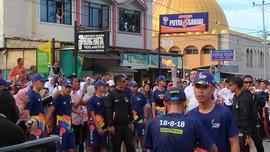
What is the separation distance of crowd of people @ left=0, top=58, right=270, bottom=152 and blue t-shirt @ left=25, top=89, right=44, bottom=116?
19mm

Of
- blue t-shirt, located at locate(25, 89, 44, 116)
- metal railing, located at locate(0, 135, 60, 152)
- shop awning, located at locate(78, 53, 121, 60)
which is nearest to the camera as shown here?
metal railing, located at locate(0, 135, 60, 152)

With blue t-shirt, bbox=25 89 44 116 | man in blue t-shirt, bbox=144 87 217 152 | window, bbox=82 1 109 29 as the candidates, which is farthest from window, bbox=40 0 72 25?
man in blue t-shirt, bbox=144 87 217 152

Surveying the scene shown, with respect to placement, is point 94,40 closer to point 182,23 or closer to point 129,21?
point 129,21

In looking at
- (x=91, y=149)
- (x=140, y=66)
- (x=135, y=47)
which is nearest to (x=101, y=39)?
(x=140, y=66)

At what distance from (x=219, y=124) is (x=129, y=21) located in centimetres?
3271

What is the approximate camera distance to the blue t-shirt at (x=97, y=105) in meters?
11.8

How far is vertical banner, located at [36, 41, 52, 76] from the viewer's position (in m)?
26.1

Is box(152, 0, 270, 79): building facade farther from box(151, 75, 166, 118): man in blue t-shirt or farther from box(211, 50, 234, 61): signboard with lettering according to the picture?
box(151, 75, 166, 118): man in blue t-shirt

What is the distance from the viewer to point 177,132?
18.0ft

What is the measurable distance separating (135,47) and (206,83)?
1293 inches

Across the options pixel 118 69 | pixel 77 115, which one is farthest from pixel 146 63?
pixel 77 115

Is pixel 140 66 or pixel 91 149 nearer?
pixel 91 149

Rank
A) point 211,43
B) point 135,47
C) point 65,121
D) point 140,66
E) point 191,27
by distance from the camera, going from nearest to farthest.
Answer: point 65,121
point 140,66
point 135,47
point 191,27
point 211,43

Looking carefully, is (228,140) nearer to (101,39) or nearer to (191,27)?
(101,39)
